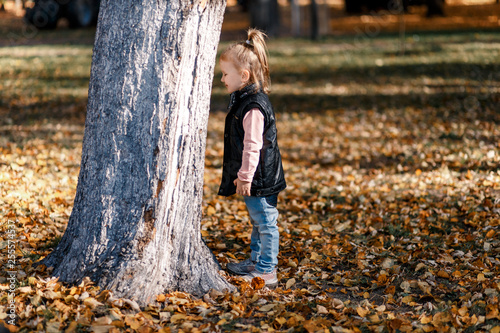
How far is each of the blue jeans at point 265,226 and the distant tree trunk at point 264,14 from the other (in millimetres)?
18119

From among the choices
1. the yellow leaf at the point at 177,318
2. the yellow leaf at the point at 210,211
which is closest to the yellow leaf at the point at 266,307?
the yellow leaf at the point at 177,318

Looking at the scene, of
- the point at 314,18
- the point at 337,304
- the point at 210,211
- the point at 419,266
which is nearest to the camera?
the point at 337,304

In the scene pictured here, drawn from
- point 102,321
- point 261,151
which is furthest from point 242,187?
point 102,321

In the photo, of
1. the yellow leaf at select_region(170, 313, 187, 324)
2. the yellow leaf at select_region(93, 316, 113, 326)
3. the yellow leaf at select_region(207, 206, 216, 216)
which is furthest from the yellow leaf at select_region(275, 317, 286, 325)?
the yellow leaf at select_region(207, 206, 216, 216)

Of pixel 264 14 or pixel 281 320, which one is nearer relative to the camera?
pixel 281 320

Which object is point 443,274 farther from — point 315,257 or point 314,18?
point 314,18

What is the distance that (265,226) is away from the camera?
378 centimetres

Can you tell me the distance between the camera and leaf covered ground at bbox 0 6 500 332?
3293 millimetres

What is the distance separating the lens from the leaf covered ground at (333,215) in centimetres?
329

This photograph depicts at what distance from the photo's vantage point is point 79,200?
11.5 feet

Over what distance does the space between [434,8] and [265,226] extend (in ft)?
93.3

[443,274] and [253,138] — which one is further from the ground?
[253,138]

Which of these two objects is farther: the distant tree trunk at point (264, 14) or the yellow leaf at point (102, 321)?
the distant tree trunk at point (264, 14)

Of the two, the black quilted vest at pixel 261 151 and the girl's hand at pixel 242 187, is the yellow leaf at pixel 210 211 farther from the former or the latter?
the girl's hand at pixel 242 187
